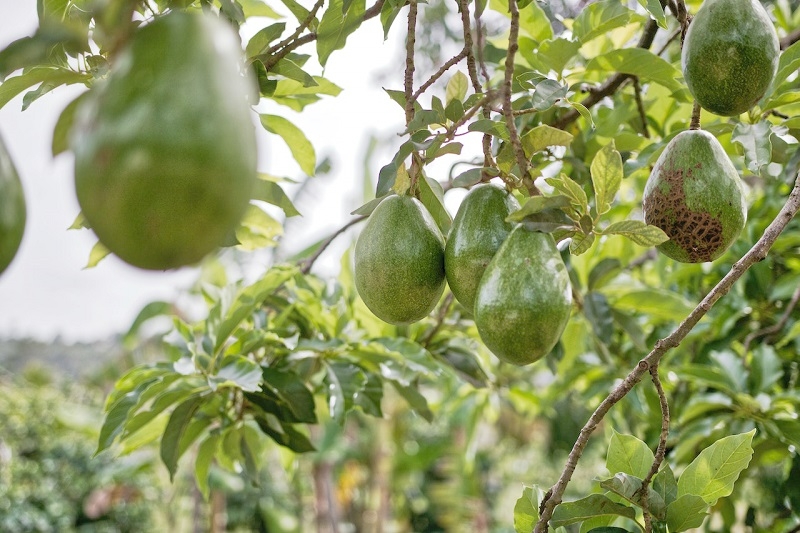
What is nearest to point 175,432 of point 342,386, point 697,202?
point 342,386

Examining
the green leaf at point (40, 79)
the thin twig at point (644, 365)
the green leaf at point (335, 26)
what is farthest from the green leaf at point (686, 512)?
the green leaf at point (40, 79)

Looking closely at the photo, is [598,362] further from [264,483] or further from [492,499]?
[264,483]

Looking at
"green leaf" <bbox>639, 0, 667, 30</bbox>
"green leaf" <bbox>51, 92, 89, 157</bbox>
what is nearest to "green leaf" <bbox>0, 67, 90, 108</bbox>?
"green leaf" <bbox>51, 92, 89, 157</bbox>

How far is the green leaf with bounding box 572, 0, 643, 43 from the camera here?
992mm

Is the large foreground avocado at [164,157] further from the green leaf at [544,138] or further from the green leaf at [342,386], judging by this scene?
the green leaf at [342,386]

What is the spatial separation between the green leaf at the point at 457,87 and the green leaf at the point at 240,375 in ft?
1.46

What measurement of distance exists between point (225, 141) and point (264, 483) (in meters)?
8.47

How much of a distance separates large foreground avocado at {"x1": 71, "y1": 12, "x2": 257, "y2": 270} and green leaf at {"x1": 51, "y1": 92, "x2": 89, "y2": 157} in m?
0.24

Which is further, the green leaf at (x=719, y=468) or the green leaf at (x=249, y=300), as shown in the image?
the green leaf at (x=249, y=300)

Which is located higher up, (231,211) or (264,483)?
(231,211)

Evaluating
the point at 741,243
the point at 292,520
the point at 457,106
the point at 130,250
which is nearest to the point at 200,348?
the point at 457,106

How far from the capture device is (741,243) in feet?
5.11

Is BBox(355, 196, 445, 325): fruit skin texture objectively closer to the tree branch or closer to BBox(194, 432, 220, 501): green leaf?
the tree branch

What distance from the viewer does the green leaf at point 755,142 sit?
2.78ft
